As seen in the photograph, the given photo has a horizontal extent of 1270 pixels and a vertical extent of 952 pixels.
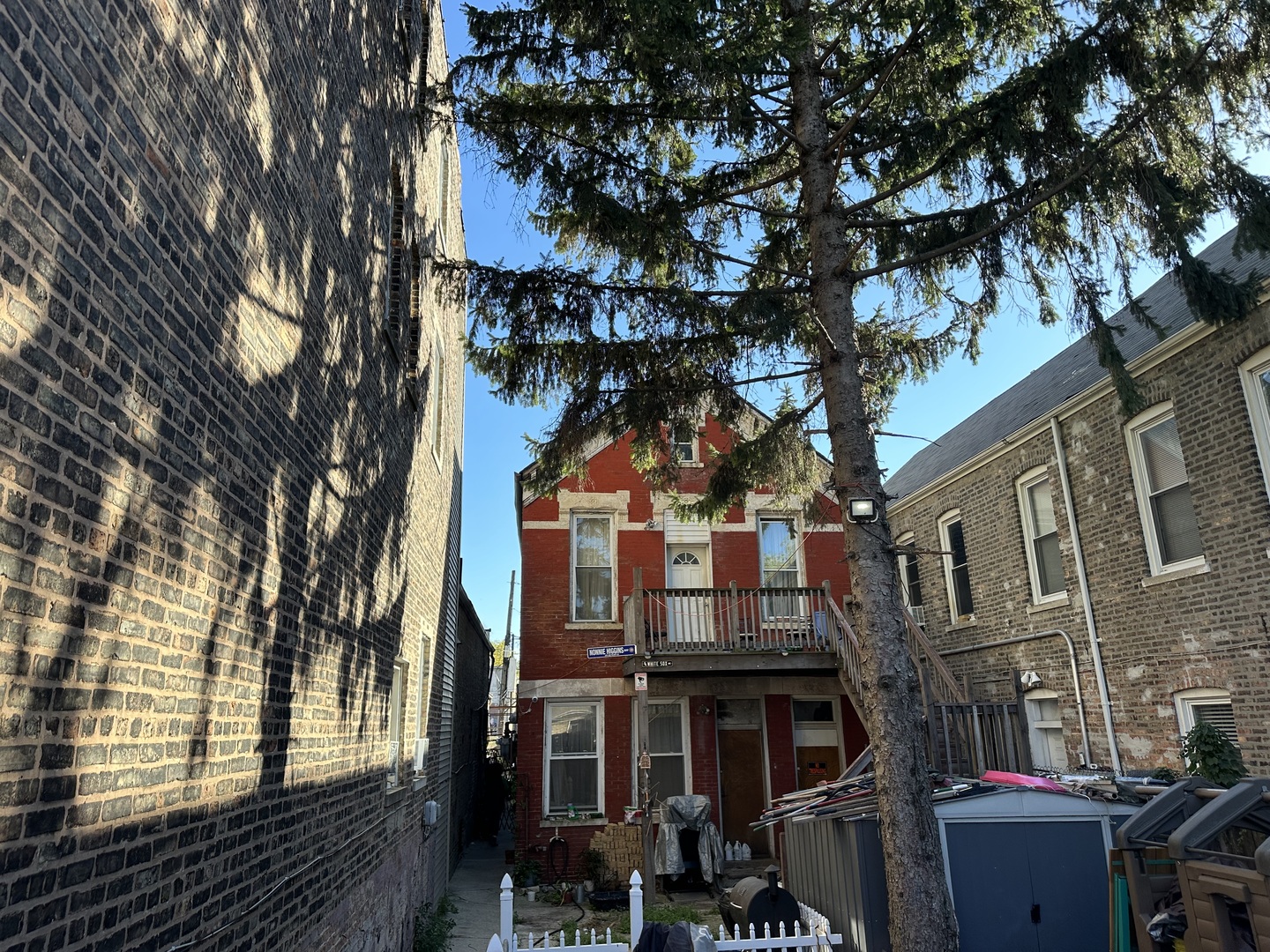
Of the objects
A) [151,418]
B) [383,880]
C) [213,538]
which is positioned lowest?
[383,880]

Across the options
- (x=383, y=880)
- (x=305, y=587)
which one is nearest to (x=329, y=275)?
(x=305, y=587)

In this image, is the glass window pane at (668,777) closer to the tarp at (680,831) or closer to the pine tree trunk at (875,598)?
the tarp at (680,831)

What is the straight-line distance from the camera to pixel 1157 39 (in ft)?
→ 23.1

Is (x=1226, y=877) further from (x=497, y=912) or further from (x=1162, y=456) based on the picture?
(x=497, y=912)

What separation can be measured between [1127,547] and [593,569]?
31.2 feet

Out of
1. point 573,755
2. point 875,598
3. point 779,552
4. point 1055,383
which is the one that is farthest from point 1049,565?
point 573,755

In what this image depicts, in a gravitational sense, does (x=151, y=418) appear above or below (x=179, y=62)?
below

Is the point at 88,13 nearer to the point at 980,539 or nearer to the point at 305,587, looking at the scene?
the point at 305,587

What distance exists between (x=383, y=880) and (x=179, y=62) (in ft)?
22.2

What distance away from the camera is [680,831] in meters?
14.4

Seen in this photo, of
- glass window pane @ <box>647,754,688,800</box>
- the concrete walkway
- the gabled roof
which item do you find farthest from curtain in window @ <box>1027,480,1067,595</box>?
the concrete walkway

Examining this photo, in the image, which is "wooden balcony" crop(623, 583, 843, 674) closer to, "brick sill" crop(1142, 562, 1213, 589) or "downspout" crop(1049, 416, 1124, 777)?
"downspout" crop(1049, 416, 1124, 777)

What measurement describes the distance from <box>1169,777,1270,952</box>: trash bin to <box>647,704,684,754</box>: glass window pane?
11.4 meters

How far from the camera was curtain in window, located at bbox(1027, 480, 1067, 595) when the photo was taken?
1291 centimetres
